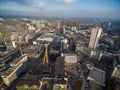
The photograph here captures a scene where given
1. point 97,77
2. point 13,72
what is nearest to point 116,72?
point 97,77

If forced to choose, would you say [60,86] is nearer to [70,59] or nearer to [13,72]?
[13,72]

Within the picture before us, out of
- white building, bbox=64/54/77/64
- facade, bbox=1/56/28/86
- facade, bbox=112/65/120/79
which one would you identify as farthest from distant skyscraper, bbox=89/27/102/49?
facade, bbox=1/56/28/86

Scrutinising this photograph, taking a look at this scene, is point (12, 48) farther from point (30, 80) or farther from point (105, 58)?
point (105, 58)

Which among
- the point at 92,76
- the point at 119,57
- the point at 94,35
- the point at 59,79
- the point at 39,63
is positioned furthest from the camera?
the point at 94,35

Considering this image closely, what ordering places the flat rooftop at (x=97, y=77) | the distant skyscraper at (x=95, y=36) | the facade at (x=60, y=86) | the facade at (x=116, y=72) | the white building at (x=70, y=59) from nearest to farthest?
the facade at (x=60, y=86) → the flat rooftop at (x=97, y=77) → the facade at (x=116, y=72) → the white building at (x=70, y=59) → the distant skyscraper at (x=95, y=36)

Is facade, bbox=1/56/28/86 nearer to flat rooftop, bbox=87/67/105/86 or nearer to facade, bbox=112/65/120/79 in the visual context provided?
flat rooftop, bbox=87/67/105/86

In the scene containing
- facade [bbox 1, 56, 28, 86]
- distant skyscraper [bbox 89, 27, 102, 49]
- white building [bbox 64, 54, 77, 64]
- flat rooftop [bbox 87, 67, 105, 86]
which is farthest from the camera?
distant skyscraper [bbox 89, 27, 102, 49]

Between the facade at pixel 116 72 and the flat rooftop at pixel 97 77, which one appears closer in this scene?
the flat rooftop at pixel 97 77

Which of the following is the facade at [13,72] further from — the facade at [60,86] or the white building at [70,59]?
the white building at [70,59]

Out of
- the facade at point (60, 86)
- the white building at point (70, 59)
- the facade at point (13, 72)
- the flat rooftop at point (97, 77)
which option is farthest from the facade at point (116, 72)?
the facade at point (13, 72)

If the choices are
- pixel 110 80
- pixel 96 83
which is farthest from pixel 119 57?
pixel 96 83

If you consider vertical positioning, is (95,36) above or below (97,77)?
above
